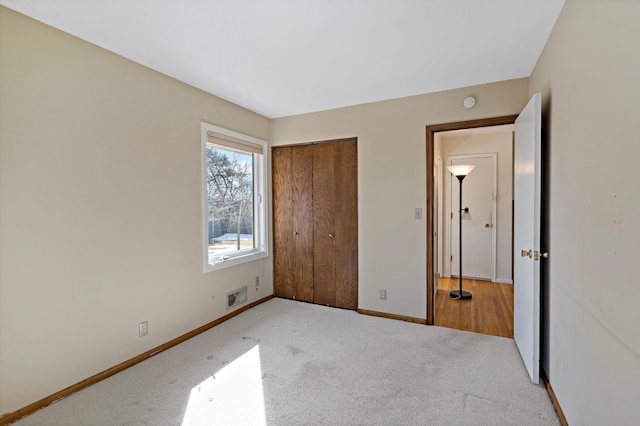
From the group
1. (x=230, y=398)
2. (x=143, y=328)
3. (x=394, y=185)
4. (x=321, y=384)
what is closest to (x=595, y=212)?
(x=321, y=384)

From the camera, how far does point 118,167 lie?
7.83 feet

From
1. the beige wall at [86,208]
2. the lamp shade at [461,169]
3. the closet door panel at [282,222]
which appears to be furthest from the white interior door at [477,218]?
the beige wall at [86,208]

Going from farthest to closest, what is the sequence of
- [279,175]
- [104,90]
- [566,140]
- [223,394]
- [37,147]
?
[279,175] < [104,90] < [223,394] < [37,147] < [566,140]

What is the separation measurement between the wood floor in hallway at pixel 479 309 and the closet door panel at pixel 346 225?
1056mm

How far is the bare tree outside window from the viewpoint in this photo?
3.33 meters

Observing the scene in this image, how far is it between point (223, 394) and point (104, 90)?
2.36 m

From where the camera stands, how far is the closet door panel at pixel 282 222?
13.5ft

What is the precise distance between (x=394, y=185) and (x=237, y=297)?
224 centimetres

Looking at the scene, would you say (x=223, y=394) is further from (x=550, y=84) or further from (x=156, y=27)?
(x=550, y=84)

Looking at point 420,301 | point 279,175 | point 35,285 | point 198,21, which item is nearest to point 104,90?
point 198,21

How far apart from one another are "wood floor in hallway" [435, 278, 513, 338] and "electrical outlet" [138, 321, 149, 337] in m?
2.82

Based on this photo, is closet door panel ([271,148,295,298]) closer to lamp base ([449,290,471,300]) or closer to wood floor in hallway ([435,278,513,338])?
wood floor in hallway ([435,278,513,338])

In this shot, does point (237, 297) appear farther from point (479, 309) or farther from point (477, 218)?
point (477, 218)

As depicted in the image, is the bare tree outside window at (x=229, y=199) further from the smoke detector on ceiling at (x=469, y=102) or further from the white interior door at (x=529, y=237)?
the white interior door at (x=529, y=237)
